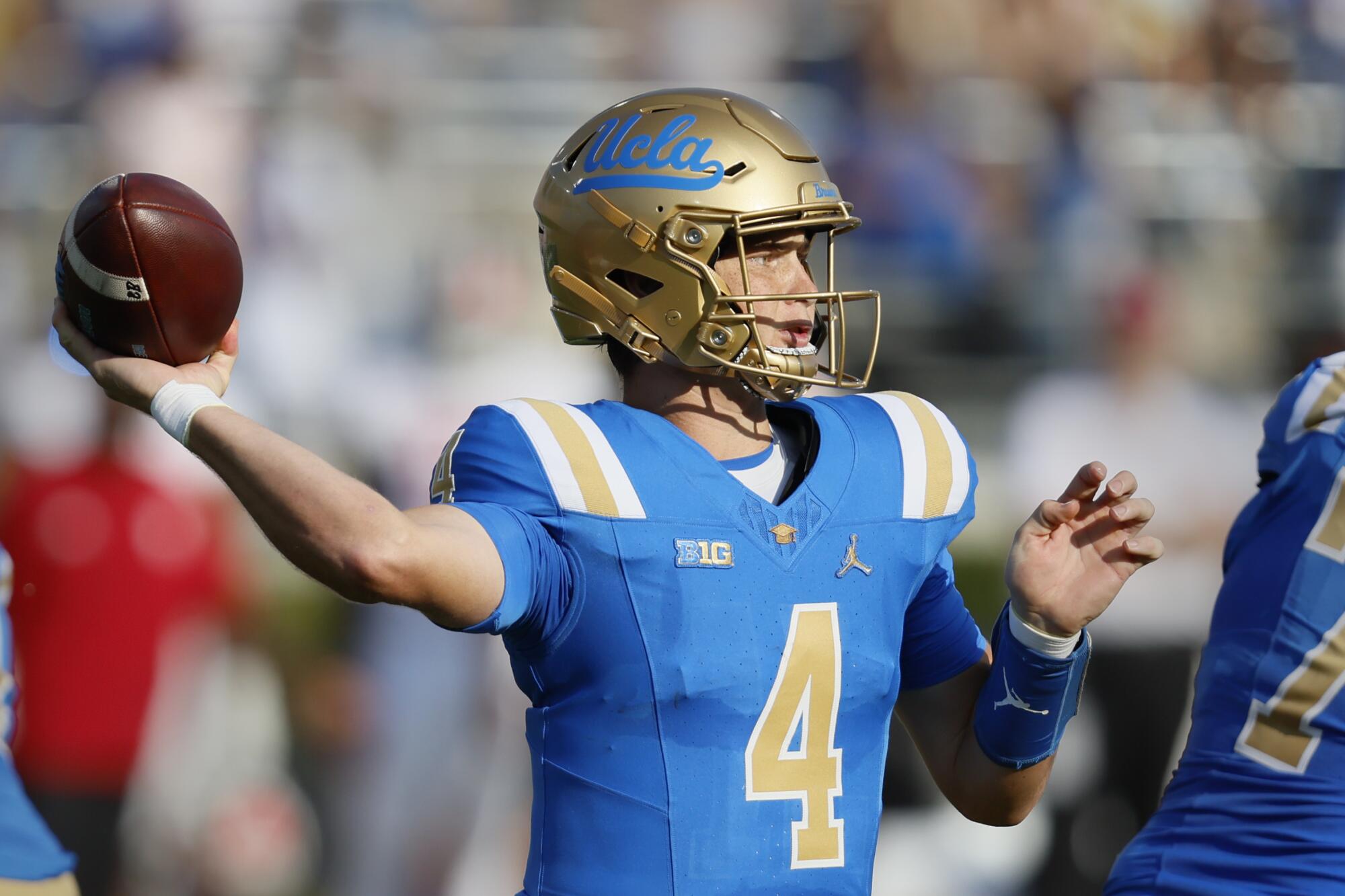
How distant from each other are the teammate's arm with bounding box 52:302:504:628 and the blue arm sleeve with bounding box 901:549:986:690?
2.65 feet

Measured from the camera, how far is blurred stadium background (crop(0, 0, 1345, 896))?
571 cm

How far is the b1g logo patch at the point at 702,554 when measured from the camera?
2475 millimetres

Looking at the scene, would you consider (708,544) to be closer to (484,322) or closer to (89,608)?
(89,608)

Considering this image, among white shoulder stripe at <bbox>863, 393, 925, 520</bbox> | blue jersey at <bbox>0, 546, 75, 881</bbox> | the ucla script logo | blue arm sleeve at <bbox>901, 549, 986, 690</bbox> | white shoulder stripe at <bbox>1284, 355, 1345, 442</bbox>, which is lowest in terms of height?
blue jersey at <bbox>0, 546, 75, 881</bbox>

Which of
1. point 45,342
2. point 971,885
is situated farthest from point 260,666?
point 971,885

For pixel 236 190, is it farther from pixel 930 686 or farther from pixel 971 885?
pixel 930 686

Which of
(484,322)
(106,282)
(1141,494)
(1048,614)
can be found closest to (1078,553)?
(1048,614)

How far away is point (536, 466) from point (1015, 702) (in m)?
0.86

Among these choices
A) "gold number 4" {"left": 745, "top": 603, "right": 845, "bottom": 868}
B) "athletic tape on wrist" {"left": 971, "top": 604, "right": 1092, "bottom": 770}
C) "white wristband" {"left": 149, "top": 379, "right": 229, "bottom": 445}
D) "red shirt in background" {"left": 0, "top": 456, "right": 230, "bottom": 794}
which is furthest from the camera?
"red shirt in background" {"left": 0, "top": 456, "right": 230, "bottom": 794}

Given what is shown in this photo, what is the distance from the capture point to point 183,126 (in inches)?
274

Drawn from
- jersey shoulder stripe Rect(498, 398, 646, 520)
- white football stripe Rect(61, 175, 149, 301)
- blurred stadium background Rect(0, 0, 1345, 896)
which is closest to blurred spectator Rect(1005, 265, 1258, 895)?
blurred stadium background Rect(0, 0, 1345, 896)

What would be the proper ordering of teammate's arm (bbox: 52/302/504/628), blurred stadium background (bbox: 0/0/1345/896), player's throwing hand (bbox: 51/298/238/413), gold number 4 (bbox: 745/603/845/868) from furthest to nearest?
blurred stadium background (bbox: 0/0/1345/896) → gold number 4 (bbox: 745/603/845/868) → player's throwing hand (bbox: 51/298/238/413) → teammate's arm (bbox: 52/302/504/628)

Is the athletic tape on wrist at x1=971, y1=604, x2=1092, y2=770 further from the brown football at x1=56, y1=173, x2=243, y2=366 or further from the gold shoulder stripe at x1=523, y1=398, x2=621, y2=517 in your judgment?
the brown football at x1=56, y1=173, x2=243, y2=366

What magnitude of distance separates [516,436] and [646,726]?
47 centimetres
